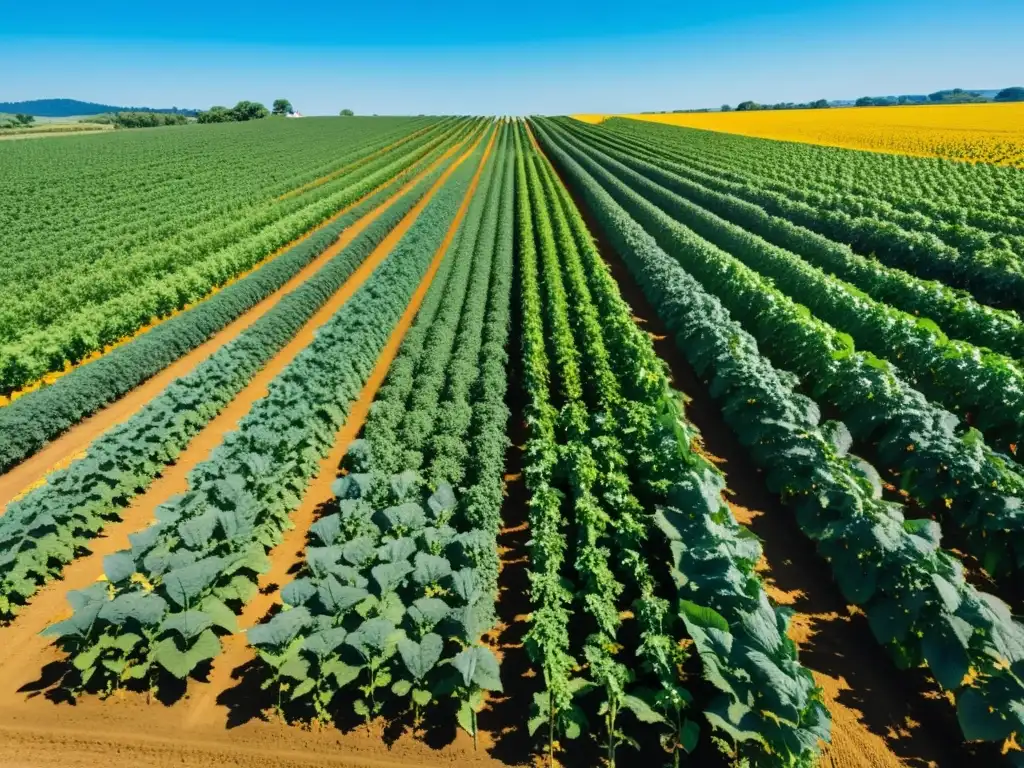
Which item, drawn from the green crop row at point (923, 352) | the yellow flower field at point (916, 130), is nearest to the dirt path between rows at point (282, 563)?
the green crop row at point (923, 352)

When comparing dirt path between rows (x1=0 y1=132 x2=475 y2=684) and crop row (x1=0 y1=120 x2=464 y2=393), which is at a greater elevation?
crop row (x1=0 y1=120 x2=464 y2=393)

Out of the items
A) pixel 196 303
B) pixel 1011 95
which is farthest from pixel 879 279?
pixel 1011 95

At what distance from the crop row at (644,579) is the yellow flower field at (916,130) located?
58435 millimetres

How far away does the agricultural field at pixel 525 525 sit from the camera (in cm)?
655

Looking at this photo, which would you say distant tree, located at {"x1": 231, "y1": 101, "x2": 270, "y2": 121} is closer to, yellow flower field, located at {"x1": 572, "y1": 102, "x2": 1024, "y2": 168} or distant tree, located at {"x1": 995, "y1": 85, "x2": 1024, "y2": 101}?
yellow flower field, located at {"x1": 572, "y1": 102, "x2": 1024, "y2": 168}

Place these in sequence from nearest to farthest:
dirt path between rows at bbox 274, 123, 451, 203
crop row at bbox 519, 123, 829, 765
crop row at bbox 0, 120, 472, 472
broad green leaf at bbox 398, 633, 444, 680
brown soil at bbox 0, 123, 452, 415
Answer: crop row at bbox 519, 123, 829, 765 → broad green leaf at bbox 398, 633, 444, 680 → crop row at bbox 0, 120, 472, 472 → brown soil at bbox 0, 123, 452, 415 → dirt path between rows at bbox 274, 123, 451, 203

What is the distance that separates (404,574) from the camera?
765cm

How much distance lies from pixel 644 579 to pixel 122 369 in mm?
15873

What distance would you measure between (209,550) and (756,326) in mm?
15674

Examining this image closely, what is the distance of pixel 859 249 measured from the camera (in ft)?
85.9

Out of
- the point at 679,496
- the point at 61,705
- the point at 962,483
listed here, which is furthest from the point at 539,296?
the point at 61,705

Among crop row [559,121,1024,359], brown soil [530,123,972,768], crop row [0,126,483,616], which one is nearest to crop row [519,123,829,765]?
brown soil [530,123,972,768]

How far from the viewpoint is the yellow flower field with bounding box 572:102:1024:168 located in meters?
55.6

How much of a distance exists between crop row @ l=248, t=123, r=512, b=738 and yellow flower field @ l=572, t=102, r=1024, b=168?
61.0 m
